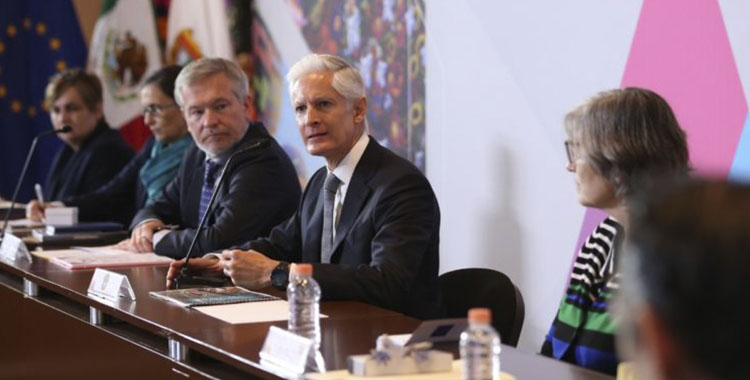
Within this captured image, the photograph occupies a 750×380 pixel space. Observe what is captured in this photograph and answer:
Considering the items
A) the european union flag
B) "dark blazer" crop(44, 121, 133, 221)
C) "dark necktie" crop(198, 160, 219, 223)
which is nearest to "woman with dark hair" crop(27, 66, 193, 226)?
"dark blazer" crop(44, 121, 133, 221)

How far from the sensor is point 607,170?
221cm

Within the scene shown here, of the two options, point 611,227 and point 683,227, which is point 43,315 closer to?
point 611,227

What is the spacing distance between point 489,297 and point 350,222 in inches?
17.8

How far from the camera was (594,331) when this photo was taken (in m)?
2.18

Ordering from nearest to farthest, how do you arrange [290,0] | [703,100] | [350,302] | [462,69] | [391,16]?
1. [350,302]
2. [703,100]
3. [462,69]
4. [391,16]
5. [290,0]

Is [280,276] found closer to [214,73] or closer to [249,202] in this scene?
[249,202]

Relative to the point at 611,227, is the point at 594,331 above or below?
below

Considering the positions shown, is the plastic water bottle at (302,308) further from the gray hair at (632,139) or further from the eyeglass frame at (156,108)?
the eyeglass frame at (156,108)

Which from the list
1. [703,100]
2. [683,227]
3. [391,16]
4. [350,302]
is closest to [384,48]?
[391,16]

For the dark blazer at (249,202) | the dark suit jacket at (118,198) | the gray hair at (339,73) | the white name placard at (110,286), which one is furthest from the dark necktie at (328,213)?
the dark suit jacket at (118,198)

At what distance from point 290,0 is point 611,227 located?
11.8 feet

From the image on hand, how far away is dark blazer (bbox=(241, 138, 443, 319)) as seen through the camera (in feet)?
8.89

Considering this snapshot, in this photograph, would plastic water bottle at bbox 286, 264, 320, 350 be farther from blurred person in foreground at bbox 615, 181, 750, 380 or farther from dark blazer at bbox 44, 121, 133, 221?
dark blazer at bbox 44, 121, 133, 221

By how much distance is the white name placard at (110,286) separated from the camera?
2.80 m
